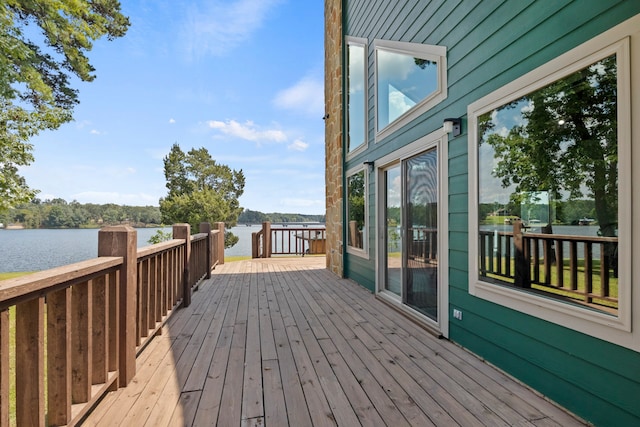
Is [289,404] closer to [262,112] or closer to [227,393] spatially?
[227,393]

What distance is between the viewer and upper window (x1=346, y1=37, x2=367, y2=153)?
17.6ft

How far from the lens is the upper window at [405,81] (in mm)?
3252

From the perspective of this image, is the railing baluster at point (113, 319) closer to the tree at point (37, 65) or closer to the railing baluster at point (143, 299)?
the railing baluster at point (143, 299)

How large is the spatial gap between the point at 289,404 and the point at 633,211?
6.67 ft

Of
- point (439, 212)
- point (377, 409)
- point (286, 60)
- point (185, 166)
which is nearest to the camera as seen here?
point (377, 409)

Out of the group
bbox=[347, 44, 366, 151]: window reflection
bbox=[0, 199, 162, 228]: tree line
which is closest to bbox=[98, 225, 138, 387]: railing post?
bbox=[347, 44, 366, 151]: window reflection

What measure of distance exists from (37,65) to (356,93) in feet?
33.6

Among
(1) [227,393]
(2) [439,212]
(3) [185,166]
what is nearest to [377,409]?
(1) [227,393]

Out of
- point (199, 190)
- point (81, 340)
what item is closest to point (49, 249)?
point (199, 190)

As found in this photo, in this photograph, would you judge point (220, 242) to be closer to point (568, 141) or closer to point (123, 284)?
point (123, 284)

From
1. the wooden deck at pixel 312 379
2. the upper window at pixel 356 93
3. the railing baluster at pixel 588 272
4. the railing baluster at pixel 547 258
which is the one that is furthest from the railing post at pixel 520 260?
the upper window at pixel 356 93

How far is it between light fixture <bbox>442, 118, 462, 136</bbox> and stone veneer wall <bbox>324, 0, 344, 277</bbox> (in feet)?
11.6

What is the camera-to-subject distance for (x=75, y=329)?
5.44ft

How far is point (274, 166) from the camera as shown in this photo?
1451 inches
